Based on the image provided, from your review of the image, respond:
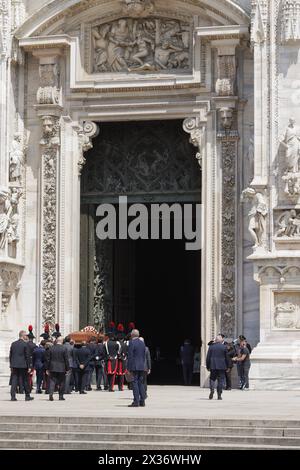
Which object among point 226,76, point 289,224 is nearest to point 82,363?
point 289,224

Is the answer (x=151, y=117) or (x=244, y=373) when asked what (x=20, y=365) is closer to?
(x=244, y=373)

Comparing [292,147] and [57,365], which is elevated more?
[292,147]

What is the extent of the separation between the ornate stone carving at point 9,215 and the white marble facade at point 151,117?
0.12ft

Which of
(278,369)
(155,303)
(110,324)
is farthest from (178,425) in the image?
(155,303)

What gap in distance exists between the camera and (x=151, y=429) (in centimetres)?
2073

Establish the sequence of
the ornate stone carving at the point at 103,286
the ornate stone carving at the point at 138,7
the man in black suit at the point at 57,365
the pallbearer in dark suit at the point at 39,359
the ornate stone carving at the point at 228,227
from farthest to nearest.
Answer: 1. the ornate stone carving at the point at 103,286
2. the ornate stone carving at the point at 138,7
3. the ornate stone carving at the point at 228,227
4. the pallbearer in dark suit at the point at 39,359
5. the man in black suit at the point at 57,365

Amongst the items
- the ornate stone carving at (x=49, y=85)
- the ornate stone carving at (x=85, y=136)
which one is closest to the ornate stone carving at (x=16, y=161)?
the ornate stone carving at (x=49, y=85)

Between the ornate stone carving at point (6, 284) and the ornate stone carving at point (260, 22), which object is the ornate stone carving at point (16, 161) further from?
the ornate stone carving at point (260, 22)

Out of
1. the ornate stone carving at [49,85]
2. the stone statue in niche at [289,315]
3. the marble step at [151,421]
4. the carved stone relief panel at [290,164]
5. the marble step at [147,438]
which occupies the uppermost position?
the ornate stone carving at [49,85]

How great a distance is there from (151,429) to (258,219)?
36.0 ft

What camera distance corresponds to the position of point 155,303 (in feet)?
148

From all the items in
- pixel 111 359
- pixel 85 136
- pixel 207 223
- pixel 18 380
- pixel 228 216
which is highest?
pixel 85 136

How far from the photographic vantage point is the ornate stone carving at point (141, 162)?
111 feet
